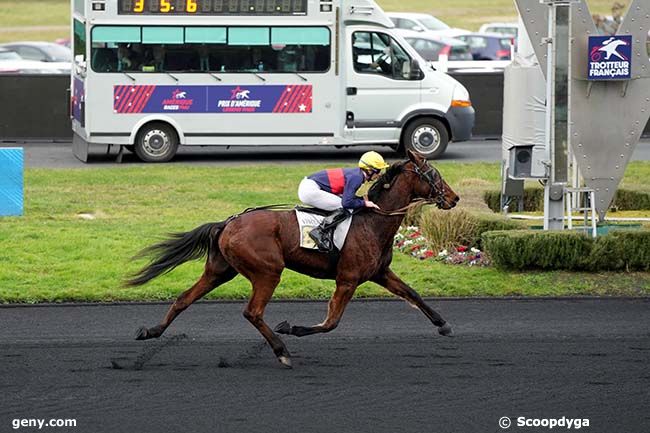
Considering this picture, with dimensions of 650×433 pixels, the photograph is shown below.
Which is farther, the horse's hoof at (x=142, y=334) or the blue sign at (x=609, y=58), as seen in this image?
the blue sign at (x=609, y=58)

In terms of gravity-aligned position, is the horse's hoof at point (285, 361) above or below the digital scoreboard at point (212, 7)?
below

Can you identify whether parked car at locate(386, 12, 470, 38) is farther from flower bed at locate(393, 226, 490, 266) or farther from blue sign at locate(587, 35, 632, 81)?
blue sign at locate(587, 35, 632, 81)

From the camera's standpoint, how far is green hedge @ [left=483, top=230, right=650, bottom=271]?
13.8 meters

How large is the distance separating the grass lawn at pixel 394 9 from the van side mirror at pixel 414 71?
101ft

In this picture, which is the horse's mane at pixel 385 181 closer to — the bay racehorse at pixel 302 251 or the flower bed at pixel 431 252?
the bay racehorse at pixel 302 251

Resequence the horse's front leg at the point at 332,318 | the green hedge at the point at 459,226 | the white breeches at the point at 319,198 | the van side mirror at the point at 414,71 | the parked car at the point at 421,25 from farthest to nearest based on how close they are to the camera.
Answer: the parked car at the point at 421,25
the van side mirror at the point at 414,71
the green hedge at the point at 459,226
the white breeches at the point at 319,198
the horse's front leg at the point at 332,318

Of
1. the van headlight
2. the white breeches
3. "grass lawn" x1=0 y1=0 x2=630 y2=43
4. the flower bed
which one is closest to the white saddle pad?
the white breeches

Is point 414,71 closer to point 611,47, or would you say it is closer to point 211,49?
point 211,49

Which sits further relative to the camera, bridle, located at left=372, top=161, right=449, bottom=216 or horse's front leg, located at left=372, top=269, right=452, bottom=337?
horse's front leg, located at left=372, top=269, right=452, bottom=337

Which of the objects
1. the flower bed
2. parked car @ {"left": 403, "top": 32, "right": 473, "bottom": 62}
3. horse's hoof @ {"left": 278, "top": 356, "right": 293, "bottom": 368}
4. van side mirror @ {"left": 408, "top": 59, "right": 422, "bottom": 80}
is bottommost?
the flower bed

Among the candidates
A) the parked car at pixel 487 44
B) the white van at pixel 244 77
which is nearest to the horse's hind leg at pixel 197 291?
the white van at pixel 244 77

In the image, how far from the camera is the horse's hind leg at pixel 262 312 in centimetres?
1009

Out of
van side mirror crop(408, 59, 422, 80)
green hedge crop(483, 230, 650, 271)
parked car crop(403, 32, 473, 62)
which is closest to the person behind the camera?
green hedge crop(483, 230, 650, 271)

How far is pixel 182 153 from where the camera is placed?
85.5ft
